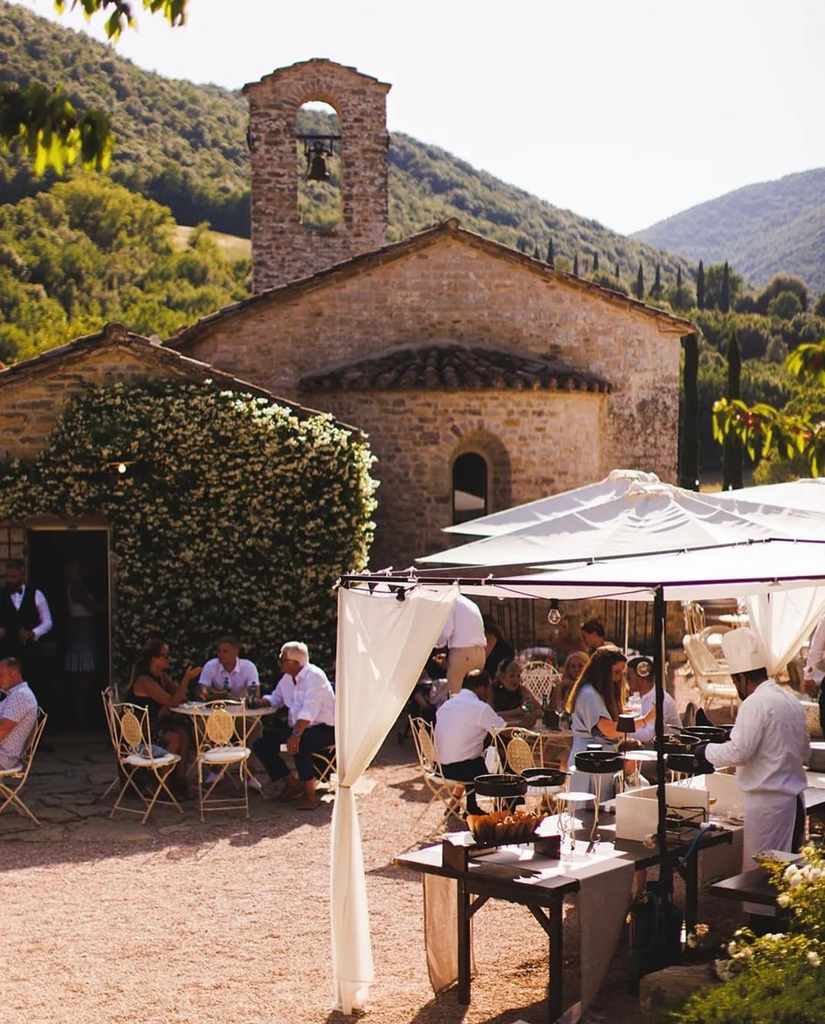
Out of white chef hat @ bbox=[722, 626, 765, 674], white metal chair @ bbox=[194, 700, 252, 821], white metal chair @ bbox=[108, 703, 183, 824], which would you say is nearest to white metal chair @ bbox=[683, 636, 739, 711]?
white metal chair @ bbox=[194, 700, 252, 821]

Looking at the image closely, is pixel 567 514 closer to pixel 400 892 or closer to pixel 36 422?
pixel 400 892

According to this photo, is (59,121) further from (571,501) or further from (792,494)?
(792,494)

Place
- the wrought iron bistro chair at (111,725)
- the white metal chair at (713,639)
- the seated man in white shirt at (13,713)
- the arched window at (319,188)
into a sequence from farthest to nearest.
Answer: the arched window at (319,188) < the white metal chair at (713,639) < the wrought iron bistro chair at (111,725) < the seated man in white shirt at (13,713)

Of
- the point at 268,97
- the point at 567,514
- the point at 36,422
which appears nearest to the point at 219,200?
the point at 268,97

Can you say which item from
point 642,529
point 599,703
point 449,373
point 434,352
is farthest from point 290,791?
point 434,352

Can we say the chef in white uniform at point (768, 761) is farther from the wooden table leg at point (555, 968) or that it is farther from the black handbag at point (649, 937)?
the wooden table leg at point (555, 968)

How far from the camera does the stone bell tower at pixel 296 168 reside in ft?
68.1

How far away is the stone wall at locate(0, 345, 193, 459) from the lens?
46.5ft

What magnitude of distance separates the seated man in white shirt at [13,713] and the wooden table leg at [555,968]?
19.0ft

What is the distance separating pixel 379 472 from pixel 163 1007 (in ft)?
38.6

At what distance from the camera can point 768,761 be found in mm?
7238

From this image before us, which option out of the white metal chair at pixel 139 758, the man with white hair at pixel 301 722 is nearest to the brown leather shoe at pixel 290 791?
the man with white hair at pixel 301 722

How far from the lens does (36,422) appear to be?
14258mm

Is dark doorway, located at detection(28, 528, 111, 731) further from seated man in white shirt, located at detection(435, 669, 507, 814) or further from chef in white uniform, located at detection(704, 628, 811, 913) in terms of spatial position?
chef in white uniform, located at detection(704, 628, 811, 913)
